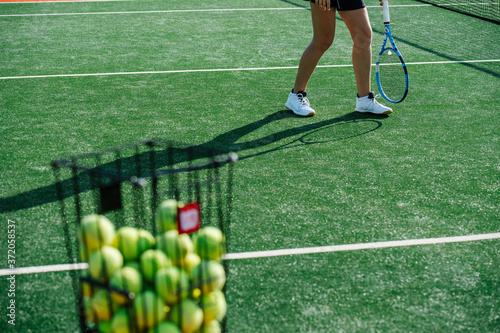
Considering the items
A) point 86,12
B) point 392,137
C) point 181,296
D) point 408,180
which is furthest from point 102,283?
point 86,12

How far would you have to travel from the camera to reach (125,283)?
1.88m

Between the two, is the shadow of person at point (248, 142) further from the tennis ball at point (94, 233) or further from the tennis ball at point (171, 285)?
the tennis ball at point (171, 285)

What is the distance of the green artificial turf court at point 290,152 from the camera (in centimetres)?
263

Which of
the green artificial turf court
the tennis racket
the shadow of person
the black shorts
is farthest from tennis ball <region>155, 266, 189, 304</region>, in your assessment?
the tennis racket

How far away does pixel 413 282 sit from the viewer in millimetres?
2768

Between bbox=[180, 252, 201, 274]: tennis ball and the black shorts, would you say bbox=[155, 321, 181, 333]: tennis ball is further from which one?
the black shorts

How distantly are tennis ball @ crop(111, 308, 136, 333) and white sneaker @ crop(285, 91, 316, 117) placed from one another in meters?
3.59

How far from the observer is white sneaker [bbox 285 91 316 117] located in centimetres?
519

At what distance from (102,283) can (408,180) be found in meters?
2.66

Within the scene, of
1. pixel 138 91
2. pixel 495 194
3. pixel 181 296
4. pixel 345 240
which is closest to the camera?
pixel 181 296

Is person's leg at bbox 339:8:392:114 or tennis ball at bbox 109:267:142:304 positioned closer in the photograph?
tennis ball at bbox 109:267:142:304

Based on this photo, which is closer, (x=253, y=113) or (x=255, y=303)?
(x=255, y=303)

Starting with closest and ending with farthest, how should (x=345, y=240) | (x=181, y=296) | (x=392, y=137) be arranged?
1. (x=181, y=296)
2. (x=345, y=240)
3. (x=392, y=137)

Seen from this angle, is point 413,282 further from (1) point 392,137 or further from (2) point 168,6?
(2) point 168,6
